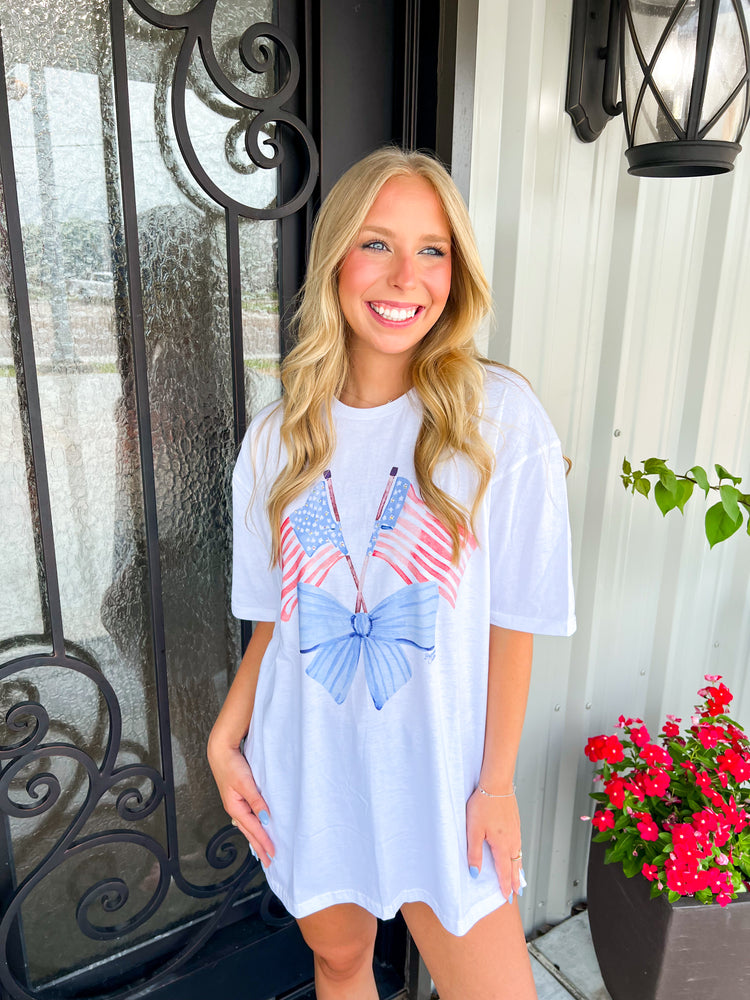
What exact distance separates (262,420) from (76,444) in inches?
14.4

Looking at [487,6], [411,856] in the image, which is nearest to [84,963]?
[411,856]

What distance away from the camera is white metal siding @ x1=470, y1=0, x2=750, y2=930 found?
154 centimetres

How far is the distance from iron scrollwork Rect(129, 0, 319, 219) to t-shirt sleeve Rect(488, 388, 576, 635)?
73 cm

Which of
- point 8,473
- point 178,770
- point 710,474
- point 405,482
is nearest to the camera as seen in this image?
point 405,482

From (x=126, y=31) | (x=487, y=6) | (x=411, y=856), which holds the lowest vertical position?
(x=411, y=856)

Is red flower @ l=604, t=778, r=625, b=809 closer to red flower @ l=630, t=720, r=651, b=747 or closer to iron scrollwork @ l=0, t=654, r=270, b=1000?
red flower @ l=630, t=720, r=651, b=747

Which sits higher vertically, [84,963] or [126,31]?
[126,31]

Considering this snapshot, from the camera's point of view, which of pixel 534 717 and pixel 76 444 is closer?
pixel 76 444

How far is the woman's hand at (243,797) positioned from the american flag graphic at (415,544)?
535mm

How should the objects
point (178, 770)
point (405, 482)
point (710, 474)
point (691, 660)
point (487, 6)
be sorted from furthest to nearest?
point (691, 660) < point (710, 474) < point (178, 770) < point (487, 6) < point (405, 482)

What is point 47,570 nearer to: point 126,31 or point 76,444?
point 76,444

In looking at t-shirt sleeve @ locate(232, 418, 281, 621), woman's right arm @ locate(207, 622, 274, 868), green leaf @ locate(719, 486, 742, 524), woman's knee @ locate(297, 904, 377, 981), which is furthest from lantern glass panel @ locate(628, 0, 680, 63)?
woman's knee @ locate(297, 904, 377, 981)

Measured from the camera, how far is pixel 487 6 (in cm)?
144

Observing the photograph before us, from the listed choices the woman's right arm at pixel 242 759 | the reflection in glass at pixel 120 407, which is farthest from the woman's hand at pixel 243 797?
the reflection in glass at pixel 120 407
